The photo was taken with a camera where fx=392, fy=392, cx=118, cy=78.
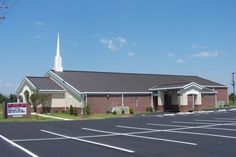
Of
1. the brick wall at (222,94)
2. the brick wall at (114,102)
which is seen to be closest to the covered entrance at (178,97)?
the brick wall at (114,102)

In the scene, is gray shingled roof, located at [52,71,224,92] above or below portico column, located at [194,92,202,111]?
above

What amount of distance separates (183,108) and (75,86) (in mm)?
12211

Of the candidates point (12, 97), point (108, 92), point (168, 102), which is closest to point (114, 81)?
point (108, 92)

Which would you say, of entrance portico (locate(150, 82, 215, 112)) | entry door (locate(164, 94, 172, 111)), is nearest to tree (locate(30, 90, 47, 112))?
entrance portico (locate(150, 82, 215, 112))

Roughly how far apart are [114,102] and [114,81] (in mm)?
5433

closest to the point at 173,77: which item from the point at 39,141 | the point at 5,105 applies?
the point at 5,105

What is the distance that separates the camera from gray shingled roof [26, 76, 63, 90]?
4387 centimetres

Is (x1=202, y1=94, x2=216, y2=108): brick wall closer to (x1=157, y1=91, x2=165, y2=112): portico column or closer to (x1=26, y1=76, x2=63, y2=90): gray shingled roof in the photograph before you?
(x1=157, y1=91, x2=165, y2=112): portico column

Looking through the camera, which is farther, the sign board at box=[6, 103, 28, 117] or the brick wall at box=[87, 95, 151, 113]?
the brick wall at box=[87, 95, 151, 113]

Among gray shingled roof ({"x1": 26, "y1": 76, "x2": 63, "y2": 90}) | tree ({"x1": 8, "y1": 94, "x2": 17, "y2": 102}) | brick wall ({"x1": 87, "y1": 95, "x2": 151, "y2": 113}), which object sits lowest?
brick wall ({"x1": 87, "y1": 95, "x2": 151, "y2": 113})

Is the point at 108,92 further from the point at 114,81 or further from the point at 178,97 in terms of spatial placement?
the point at 178,97

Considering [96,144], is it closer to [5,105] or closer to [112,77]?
[5,105]

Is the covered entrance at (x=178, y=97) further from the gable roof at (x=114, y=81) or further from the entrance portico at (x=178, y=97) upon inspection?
the gable roof at (x=114, y=81)

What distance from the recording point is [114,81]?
4919 cm
